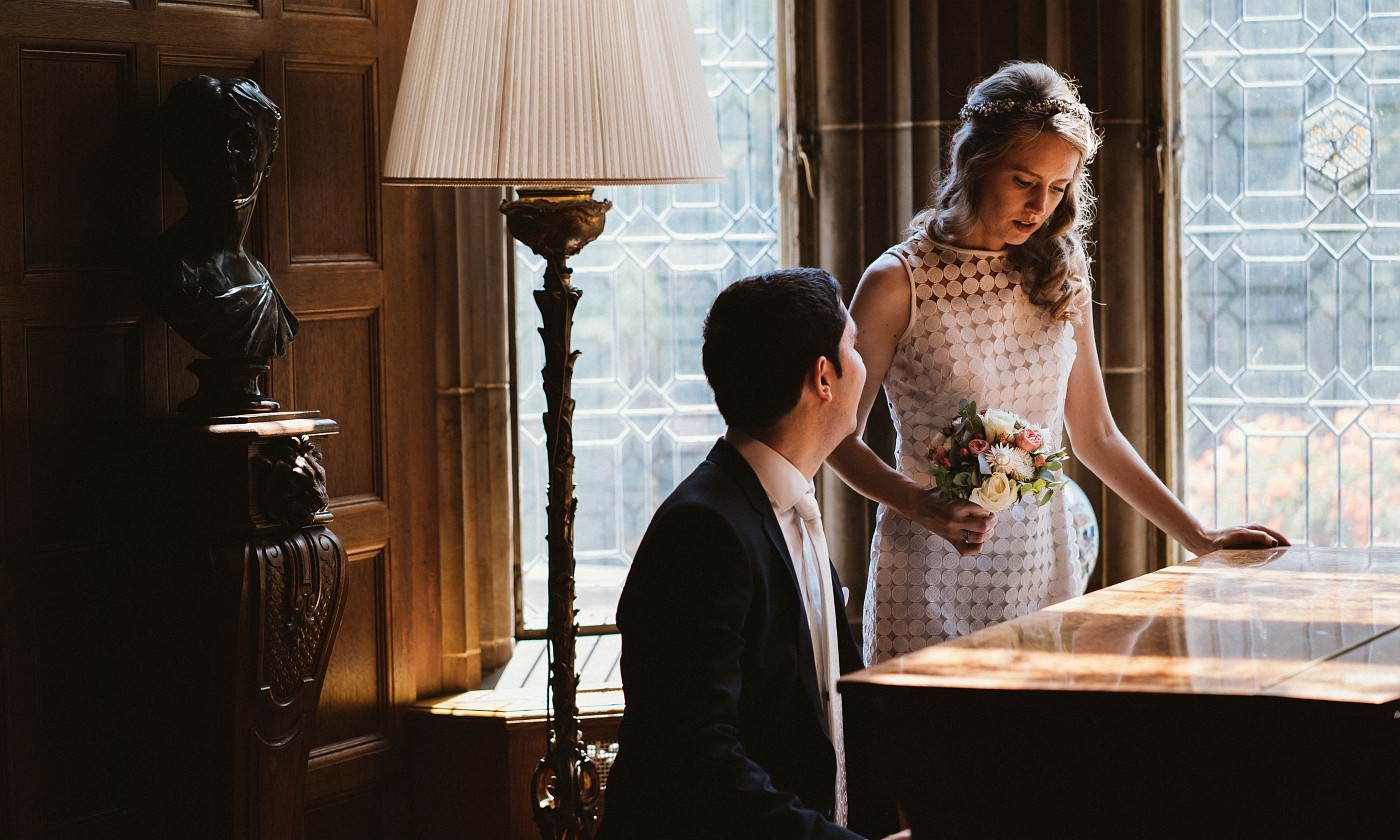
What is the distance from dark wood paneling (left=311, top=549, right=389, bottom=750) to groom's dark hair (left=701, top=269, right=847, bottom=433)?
6.49 feet

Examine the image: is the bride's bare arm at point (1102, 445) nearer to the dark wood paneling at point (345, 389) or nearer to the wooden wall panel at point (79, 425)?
the dark wood paneling at point (345, 389)

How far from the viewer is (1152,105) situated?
4137mm

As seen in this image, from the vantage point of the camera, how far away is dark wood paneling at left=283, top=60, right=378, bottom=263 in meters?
3.64

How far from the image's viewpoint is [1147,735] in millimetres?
1639

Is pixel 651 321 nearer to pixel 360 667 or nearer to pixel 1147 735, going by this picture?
pixel 360 667

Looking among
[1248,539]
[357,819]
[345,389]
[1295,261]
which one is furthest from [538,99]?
[1295,261]

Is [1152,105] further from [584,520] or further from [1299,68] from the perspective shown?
[584,520]

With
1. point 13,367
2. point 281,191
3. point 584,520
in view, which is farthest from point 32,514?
point 584,520

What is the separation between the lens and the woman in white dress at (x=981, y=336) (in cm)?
270

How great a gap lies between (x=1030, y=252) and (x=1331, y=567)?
2.62 feet

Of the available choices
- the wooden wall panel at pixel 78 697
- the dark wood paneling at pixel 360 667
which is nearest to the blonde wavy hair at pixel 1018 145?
the dark wood paneling at pixel 360 667

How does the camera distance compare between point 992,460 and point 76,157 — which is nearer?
point 992,460

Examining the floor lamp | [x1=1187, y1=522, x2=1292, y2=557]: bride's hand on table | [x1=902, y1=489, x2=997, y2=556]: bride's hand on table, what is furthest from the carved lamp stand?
[x1=1187, y1=522, x2=1292, y2=557]: bride's hand on table

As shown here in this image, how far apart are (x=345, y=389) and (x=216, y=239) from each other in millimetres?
685
